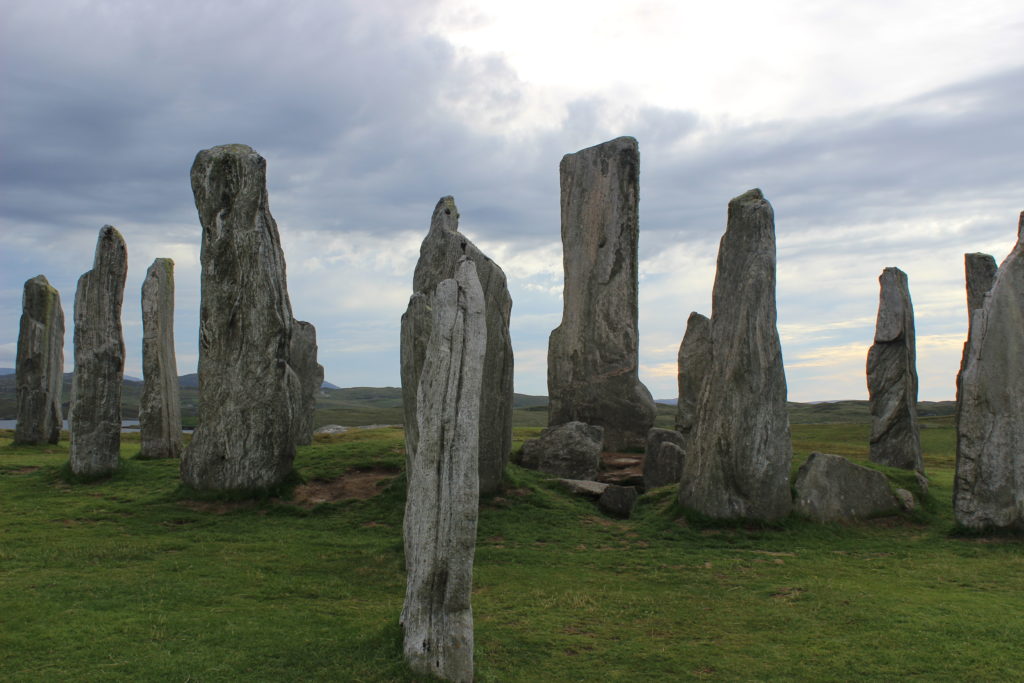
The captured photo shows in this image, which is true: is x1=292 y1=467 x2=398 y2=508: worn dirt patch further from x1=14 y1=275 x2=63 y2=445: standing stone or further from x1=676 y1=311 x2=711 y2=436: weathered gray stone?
x1=14 y1=275 x2=63 y2=445: standing stone

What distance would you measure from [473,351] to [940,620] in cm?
707

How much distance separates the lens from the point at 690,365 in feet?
88.9

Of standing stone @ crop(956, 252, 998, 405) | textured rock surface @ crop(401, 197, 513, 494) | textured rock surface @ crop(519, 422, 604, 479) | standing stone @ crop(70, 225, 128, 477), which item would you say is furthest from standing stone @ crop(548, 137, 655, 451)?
standing stone @ crop(70, 225, 128, 477)

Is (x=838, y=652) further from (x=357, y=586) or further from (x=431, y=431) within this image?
(x=357, y=586)

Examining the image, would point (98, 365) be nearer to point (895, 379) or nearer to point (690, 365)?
point (690, 365)

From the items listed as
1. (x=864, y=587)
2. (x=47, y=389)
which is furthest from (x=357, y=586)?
(x=47, y=389)

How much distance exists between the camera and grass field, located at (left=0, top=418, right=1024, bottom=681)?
28.2ft

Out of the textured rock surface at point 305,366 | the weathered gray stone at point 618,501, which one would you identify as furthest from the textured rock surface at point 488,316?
the textured rock surface at point 305,366

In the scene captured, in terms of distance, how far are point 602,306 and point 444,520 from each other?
670 inches

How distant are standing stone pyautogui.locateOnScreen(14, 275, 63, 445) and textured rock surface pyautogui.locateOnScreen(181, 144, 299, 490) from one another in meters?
12.8

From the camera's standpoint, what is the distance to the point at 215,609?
33.8 ft

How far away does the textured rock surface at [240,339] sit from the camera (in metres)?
17.0

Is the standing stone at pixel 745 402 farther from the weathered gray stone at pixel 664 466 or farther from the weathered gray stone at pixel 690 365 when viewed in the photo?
the weathered gray stone at pixel 690 365

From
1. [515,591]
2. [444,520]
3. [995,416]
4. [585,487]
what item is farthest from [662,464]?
[444,520]
